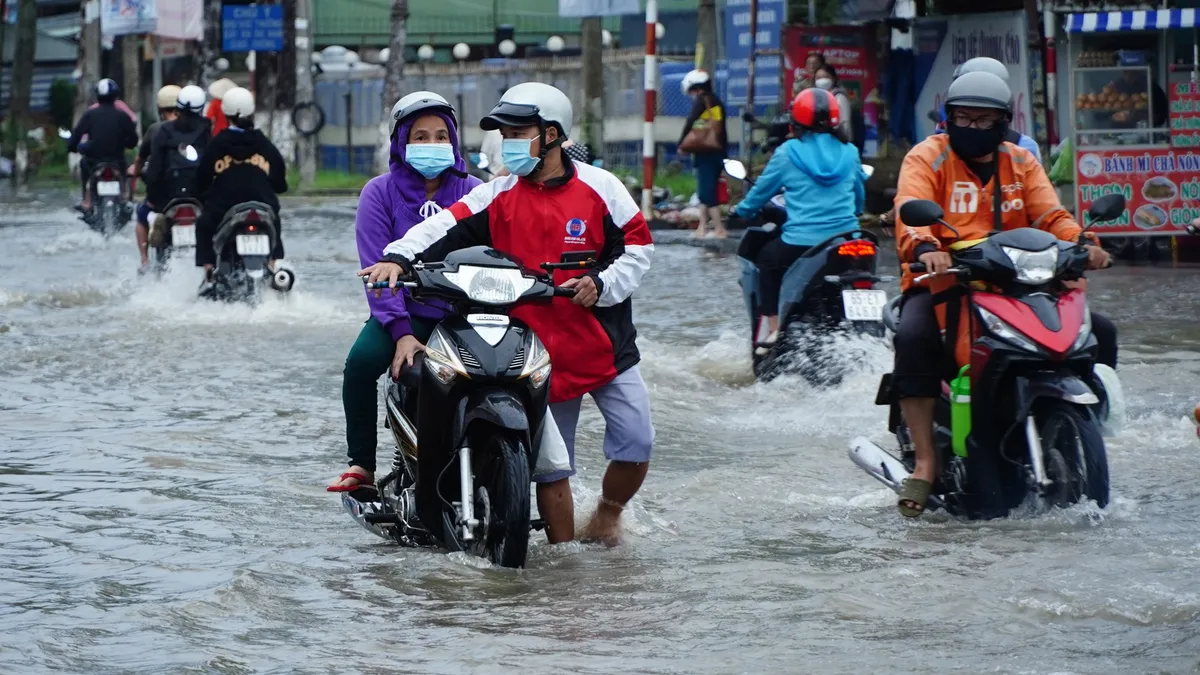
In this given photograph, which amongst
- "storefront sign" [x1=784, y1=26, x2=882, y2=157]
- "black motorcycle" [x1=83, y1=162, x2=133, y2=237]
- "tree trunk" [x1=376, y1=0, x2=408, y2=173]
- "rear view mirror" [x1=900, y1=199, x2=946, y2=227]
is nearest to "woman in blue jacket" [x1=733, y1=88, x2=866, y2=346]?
"rear view mirror" [x1=900, y1=199, x2=946, y2=227]

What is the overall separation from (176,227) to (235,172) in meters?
1.33

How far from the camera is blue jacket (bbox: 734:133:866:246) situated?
1006 centimetres

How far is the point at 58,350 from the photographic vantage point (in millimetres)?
12047

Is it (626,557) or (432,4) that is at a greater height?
(432,4)

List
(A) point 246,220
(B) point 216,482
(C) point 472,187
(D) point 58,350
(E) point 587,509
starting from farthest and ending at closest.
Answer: (A) point 246,220, (D) point 58,350, (B) point 216,482, (E) point 587,509, (C) point 472,187

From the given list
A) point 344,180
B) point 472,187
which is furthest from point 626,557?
point 344,180

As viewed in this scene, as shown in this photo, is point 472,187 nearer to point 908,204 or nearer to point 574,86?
point 908,204

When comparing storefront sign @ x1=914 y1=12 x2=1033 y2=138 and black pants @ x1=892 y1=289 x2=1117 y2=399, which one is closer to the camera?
black pants @ x1=892 y1=289 x2=1117 y2=399

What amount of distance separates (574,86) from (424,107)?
2857 centimetres

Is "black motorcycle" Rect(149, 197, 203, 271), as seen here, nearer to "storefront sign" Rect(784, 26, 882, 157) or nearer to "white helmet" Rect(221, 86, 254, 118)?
"white helmet" Rect(221, 86, 254, 118)

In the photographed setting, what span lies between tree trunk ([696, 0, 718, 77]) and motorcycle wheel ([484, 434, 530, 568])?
20778mm

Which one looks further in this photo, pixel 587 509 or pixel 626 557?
pixel 587 509

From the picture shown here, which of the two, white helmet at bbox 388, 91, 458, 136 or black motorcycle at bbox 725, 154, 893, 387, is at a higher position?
white helmet at bbox 388, 91, 458, 136

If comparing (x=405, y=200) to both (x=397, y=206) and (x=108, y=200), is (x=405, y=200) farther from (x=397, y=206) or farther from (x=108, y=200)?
(x=108, y=200)
